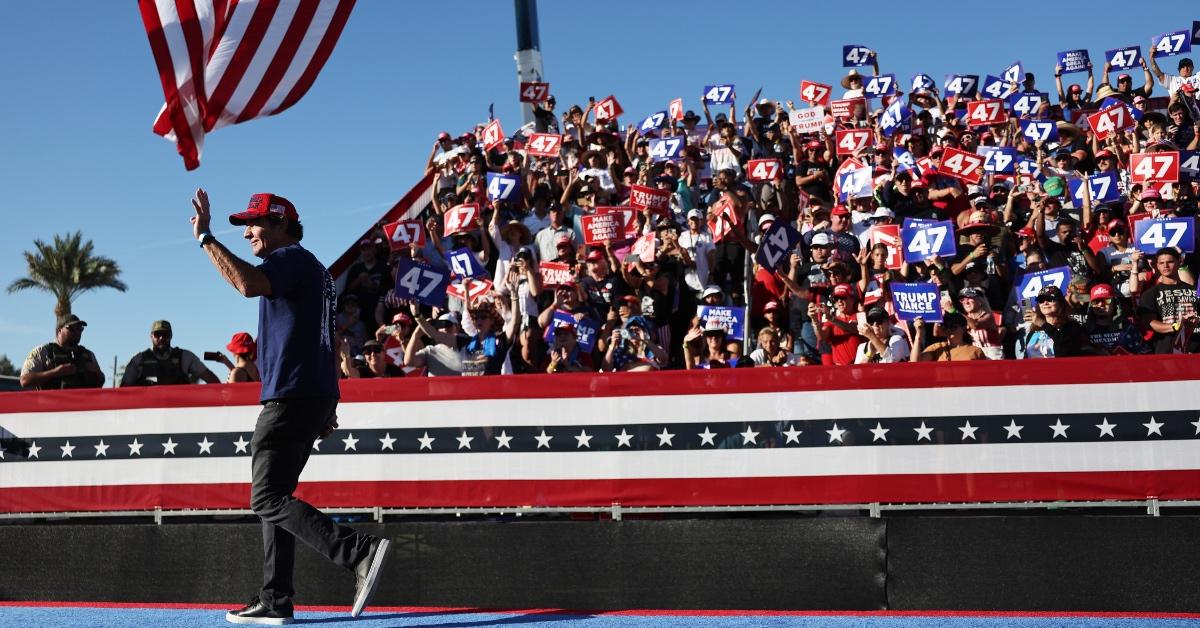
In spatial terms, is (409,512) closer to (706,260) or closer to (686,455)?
(686,455)

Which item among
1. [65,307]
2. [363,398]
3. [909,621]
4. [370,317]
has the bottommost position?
[909,621]

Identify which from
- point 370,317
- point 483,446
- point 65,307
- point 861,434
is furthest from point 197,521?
point 65,307

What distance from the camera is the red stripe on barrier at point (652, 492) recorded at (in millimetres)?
5898

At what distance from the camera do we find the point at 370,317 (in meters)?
12.7

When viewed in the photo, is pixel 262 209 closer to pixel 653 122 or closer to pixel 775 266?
pixel 775 266

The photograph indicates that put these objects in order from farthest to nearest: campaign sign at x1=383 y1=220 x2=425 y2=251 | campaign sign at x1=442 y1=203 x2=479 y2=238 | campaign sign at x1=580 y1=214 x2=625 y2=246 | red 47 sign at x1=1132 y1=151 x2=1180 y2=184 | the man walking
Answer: campaign sign at x1=383 y1=220 x2=425 y2=251
campaign sign at x1=442 y1=203 x2=479 y2=238
campaign sign at x1=580 y1=214 x2=625 y2=246
red 47 sign at x1=1132 y1=151 x2=1180 y2=184
the man walking

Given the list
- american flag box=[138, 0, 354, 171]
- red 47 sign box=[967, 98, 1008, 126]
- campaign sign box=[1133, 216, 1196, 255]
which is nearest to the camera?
american flag box=[138, 0, 354, 171]

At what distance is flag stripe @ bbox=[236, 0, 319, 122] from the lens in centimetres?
759

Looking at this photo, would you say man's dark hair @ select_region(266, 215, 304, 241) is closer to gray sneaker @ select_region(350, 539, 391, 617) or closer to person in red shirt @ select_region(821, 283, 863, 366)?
gray sneaker @ select_region(350, 539, 391, 617)

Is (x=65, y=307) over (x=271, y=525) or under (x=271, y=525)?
over

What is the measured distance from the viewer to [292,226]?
581 cm

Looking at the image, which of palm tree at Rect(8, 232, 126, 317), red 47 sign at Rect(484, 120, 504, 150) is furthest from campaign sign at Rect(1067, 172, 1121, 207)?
palm tree at Rect(8, 232, 126, 317)

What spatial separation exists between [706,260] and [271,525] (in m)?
6.89

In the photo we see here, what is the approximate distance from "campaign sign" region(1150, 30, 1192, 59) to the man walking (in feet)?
56.4
